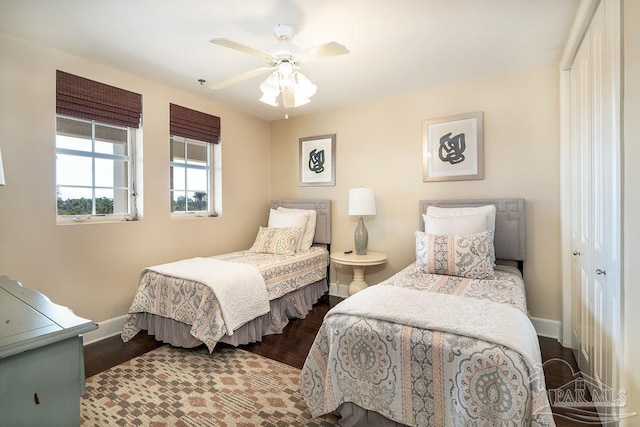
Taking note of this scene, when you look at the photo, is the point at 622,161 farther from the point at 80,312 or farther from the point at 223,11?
the point at 80,312

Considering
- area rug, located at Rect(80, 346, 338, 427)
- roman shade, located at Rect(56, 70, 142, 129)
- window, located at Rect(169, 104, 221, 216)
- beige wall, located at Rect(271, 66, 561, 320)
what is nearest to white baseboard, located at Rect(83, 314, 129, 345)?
area rug, located at Rect(80, 346, 338, 427)

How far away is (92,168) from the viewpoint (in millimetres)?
2797

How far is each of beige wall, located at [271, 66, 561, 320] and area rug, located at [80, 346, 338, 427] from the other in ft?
6.30

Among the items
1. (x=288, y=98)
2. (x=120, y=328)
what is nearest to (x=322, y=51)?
(x=288, y=98)

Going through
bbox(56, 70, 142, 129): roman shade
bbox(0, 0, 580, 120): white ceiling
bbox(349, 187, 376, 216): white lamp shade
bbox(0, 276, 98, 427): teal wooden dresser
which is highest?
bbox(0, 0, 580, 120): white ceiling

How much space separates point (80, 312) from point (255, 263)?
150 cm

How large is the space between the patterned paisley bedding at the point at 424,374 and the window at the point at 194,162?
8.31 ft

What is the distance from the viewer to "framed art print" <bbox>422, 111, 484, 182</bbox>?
307 cm

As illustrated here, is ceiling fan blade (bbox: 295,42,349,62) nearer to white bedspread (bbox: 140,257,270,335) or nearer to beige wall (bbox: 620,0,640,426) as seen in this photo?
beige wall (bbox: 620,0,640,426)

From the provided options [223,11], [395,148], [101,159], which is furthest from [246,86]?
[395,148]

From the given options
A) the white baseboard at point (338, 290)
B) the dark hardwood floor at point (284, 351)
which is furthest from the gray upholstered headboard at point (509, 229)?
the white baseboard at point (338, 290)

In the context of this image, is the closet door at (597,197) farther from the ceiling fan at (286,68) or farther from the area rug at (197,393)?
the area rug at (197,393)

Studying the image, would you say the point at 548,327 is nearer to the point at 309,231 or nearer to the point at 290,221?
the point at 309,231

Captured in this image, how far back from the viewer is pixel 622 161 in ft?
4.50
